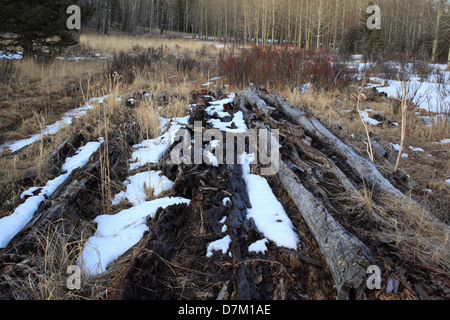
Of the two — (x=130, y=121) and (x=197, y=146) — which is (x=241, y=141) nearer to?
(x=197, y=146)

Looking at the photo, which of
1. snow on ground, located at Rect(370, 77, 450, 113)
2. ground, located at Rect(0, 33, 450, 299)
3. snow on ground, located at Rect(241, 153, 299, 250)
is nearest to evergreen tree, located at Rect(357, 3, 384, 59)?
snow on ground, located at Rect(370, 77, 450, 113)

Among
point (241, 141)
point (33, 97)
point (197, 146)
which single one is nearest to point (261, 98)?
point (241, 141)

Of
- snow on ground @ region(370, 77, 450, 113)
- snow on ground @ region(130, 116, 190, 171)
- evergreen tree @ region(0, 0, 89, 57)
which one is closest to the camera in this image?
snow on ground @ region(130, 116, 190, 171)

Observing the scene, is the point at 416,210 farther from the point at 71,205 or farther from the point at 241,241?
the point at 71,205

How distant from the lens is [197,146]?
10.5 ft

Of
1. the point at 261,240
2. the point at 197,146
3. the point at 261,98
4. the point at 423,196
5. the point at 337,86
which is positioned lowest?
the point at 261,240

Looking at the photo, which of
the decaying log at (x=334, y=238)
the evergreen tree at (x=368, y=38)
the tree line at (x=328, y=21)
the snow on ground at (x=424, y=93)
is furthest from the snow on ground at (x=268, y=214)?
the evergreen tree at (x=368, y=38)

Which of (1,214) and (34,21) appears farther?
(34,21)

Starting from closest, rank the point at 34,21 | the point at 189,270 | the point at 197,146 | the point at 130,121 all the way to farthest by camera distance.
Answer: the point at 189,270, the point at 197,146, the point at 130,121, the point at 34,21

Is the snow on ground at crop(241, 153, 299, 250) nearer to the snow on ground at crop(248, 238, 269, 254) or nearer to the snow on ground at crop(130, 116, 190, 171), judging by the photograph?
the snow on ground at crop(248, 238, 269, 254)

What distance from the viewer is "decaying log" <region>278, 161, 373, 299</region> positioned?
1359 millimetres

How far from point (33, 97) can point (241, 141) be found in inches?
224

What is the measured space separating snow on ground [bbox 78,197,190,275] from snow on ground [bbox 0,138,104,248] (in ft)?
1.88

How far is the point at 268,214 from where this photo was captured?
2.15m
